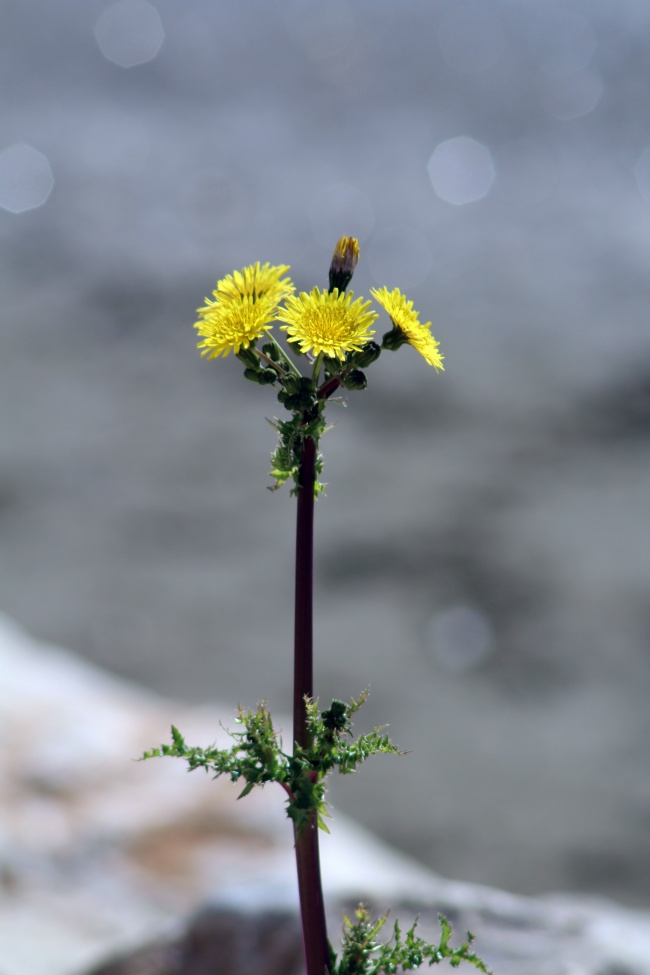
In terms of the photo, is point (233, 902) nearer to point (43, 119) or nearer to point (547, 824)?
point (547, 824)

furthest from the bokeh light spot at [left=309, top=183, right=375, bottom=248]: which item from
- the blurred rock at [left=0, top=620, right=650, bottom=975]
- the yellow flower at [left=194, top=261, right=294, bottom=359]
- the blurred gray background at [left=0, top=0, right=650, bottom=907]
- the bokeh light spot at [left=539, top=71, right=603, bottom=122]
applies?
the yellow flower at [left=194, top=261, right=294, bottom=359]

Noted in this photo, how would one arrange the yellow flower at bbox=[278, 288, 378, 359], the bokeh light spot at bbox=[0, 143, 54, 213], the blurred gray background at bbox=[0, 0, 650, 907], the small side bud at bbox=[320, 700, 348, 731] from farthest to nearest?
1. the bokeh light spot at bbox=[0, 143, 54, 213]
2. the blurred gray background at bbox=[0, 0, 650, 907]
3. the small side bud at bbox=[320, 700, 348, 731]
4. the yellow flower at bbox=[278, 288, 378, 359]

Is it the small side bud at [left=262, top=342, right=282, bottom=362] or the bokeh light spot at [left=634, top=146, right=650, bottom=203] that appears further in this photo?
the bokeh light spot at [left=634, top=146, right=650, bottom=203]

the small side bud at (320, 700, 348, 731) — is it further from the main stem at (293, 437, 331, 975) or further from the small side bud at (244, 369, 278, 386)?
the small side bud at (244, 369, 278, 386)

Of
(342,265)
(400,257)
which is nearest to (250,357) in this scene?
(342,265)

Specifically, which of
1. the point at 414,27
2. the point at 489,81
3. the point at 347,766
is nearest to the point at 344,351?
the point at 347,766

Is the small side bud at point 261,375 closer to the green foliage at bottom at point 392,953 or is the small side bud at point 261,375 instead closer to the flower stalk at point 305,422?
the flower stalk at point 305,422

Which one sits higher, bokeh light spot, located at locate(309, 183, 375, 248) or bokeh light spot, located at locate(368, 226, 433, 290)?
bokeh light spot, located at locate(309, 183, 375, 248)
